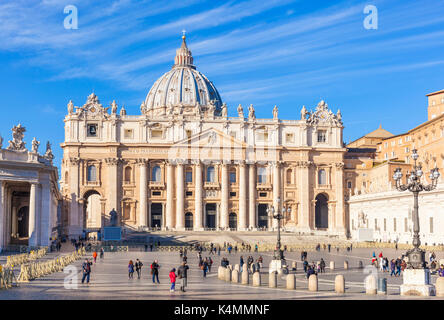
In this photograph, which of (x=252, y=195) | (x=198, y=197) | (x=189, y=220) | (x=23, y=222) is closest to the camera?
(x=23, y=222)

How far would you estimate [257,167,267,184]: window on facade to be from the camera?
293 feet

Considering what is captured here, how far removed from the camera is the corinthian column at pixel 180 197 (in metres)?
85.4

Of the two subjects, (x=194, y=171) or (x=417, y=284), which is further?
(x=194, y=171)

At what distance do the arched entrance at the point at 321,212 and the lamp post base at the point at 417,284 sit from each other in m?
69.8

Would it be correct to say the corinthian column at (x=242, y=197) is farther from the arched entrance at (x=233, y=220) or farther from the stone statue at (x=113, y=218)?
the stone statue at (x=113, y=218)

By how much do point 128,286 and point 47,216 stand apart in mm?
20686

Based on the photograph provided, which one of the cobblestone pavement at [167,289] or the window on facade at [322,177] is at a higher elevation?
the window on facade at [322,177]

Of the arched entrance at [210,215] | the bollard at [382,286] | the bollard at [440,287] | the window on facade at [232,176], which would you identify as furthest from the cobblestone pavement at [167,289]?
the window on facade at [232,176]

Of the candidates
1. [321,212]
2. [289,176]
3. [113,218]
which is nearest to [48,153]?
[113,218]

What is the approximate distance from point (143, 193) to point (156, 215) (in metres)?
4.04

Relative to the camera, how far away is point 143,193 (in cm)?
8556

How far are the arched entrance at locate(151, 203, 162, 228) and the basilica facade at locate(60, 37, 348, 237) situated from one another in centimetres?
13

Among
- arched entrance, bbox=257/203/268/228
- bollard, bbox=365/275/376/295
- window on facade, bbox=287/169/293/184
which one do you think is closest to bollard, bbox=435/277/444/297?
bollard, bbox=365/275/376/295

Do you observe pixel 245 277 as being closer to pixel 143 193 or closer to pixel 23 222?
pixel 23 222
